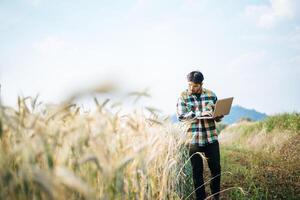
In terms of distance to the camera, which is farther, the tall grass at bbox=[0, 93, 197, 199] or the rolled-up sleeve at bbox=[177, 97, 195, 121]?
the rolled-up sleeve at bbox=[177, 97, 195, 121]

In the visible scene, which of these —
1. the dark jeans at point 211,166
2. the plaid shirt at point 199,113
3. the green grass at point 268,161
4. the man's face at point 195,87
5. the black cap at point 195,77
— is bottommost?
the green grass at point 268,161

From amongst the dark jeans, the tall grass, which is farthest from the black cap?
the tall grass

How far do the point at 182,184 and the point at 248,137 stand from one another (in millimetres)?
13192

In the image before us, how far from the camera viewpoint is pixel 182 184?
4.77 meters

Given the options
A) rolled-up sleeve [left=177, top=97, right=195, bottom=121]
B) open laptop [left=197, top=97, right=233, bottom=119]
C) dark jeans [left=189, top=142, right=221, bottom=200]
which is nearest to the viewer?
open laptop [left=197, top=97, right=233, bottom=119]

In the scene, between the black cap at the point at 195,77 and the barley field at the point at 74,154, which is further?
the black cap at the point at 195,77

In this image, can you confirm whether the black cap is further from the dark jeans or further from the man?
the dark jeans

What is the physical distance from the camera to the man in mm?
4730

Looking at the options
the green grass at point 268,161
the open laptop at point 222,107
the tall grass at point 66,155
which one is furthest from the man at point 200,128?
the tall grass at point 66,155

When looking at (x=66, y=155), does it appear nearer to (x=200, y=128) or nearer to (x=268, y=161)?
(x=200, y=128)

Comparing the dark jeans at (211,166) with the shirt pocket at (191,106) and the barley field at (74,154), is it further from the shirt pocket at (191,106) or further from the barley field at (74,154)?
the barley field at (74,154)

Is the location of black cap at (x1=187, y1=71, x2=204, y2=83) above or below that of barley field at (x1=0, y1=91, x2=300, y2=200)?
above

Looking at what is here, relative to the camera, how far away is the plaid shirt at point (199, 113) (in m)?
4.73

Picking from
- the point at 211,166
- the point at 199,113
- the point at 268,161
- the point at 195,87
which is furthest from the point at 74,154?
the point at 268,161
